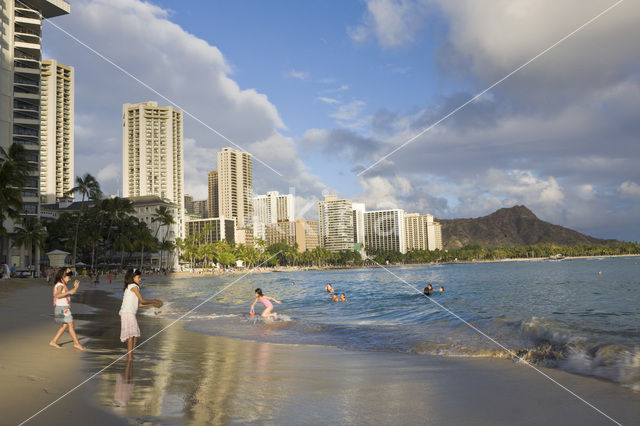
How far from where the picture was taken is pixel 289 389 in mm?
7016

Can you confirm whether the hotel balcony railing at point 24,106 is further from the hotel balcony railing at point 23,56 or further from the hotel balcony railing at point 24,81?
the hotel balcony railing at point 23,56

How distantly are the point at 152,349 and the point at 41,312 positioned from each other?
1206cm

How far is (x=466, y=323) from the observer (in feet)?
55.1

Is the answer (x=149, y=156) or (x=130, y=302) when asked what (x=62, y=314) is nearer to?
(x=130, y=302)

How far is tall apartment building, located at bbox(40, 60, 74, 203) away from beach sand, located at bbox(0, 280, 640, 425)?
151139 mm

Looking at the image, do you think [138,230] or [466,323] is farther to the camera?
[138,230]

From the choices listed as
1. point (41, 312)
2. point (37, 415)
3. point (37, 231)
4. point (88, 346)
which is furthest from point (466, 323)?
point (37, 231)

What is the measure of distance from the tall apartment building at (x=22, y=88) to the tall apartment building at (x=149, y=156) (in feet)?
396

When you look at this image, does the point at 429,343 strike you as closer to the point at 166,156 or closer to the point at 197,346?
the point at 197,346

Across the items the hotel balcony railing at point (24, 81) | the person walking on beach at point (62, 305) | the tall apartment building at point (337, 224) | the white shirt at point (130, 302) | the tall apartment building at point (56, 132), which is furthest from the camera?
the tall apartment building at point (56, 132)

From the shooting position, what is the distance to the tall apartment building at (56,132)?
465 feet

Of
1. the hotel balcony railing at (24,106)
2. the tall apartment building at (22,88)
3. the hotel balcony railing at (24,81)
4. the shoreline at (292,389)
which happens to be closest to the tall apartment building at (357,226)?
the shoreline at (292,389)

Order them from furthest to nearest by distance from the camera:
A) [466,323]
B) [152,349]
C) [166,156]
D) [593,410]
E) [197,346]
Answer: [166,156]
[466,323]
[197,346]
[152,349]
[593,410]

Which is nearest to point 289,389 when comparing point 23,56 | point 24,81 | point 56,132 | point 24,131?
point 24,131
